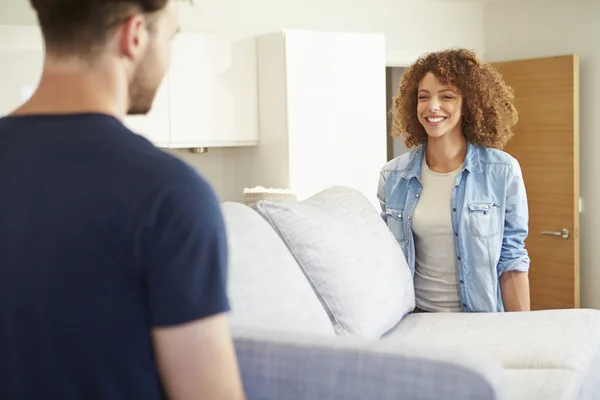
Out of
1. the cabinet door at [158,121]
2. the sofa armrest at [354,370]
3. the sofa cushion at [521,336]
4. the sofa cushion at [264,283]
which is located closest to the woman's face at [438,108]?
the sofa cushion at [521,336]

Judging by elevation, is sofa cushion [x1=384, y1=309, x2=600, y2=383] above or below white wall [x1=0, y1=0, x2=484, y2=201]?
below

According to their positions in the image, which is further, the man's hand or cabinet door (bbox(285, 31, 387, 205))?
cabinet door (bbox(285, 31, 387, 205))

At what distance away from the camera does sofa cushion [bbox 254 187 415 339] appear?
5.99 feet

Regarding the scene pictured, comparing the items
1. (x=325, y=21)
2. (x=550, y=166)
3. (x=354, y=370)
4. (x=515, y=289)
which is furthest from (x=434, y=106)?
(x=550, y=166)

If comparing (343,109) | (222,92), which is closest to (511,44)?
(343,109)

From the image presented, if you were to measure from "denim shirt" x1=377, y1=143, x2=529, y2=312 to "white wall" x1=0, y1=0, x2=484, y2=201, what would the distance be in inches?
82.8

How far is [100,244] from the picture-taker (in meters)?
0.86

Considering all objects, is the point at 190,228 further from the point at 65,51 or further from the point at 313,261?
the point at 313,261

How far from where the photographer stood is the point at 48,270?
87 cm

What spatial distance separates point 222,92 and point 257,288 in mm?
2825

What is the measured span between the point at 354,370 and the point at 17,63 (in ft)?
9.56

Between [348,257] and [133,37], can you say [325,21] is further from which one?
[133,37]

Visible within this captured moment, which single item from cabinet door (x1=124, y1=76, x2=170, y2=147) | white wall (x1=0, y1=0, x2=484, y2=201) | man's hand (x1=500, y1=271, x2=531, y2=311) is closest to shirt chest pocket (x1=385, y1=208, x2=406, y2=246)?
man's hand (x1=500, y1=271, x2=531, y2=311)

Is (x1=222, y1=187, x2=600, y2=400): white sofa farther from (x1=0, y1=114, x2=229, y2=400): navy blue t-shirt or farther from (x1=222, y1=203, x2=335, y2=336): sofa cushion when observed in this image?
(x1=0, y1=114, x2=229, y2=400): navy blue t-shirt
